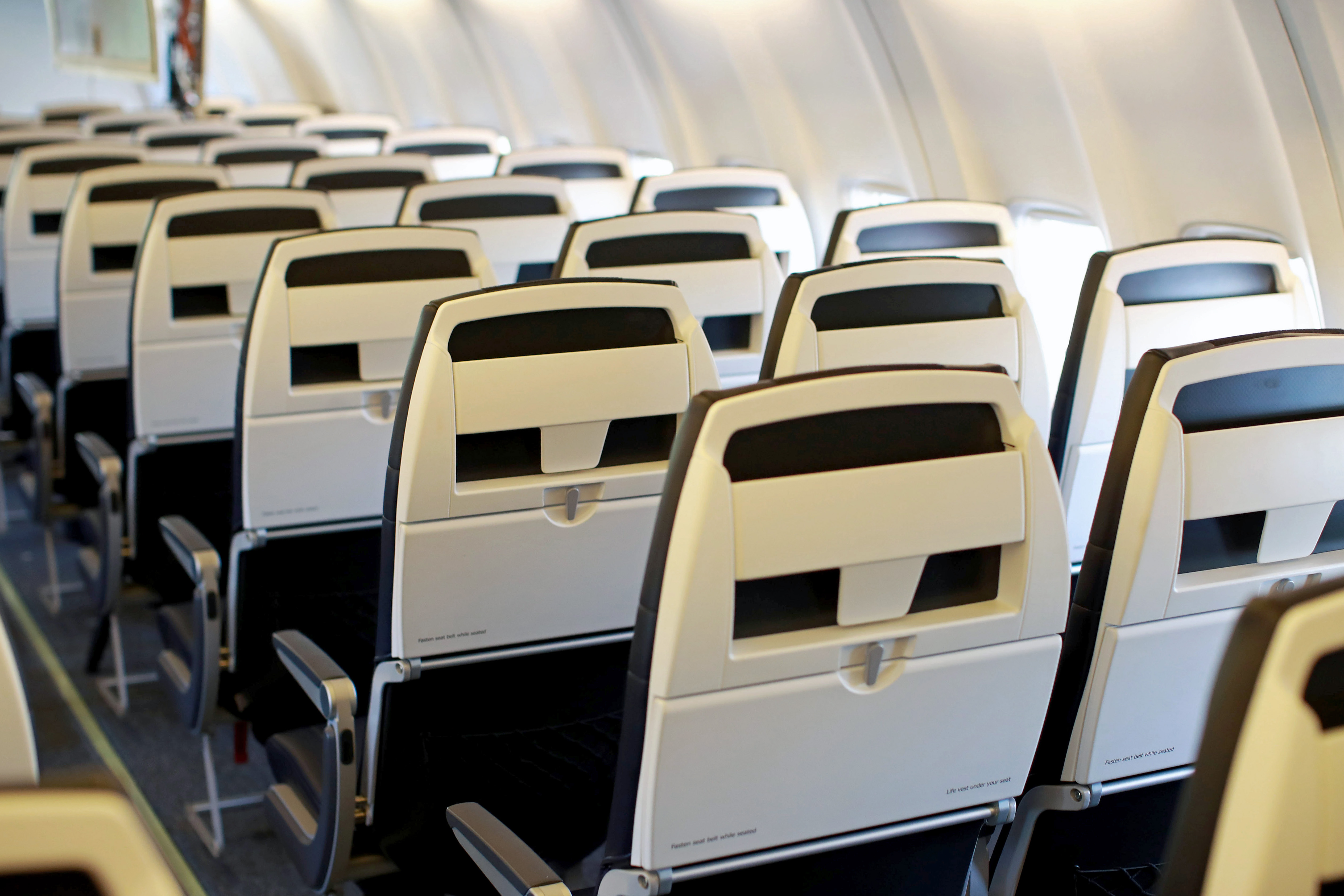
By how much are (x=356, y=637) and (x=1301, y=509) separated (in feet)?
7.01

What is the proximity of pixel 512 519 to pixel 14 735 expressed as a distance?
1.11 meters

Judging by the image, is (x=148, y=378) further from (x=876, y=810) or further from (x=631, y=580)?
(x=876, y=810)

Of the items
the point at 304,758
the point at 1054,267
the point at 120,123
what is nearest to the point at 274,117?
the point at 120,123

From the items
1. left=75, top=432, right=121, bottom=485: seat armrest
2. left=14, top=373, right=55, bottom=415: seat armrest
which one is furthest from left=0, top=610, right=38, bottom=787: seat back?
left=14, top=373, right=55, bottom=415: seat armrest

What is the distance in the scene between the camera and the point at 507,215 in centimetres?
479

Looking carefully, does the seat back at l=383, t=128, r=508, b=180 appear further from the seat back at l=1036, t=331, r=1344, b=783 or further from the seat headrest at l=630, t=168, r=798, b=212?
the seat back at l=1036, t=331, r=1344, b=783

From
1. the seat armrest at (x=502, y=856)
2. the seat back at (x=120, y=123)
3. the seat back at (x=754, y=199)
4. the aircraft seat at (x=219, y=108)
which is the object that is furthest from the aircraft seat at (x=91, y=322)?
the aircraft seat at (x=219, y=108)

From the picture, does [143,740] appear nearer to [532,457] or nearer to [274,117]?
[532,457]

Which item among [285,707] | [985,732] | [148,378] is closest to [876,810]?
[985,732]

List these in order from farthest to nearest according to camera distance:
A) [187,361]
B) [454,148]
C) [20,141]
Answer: [454,148] → [20,141] → [187,361]

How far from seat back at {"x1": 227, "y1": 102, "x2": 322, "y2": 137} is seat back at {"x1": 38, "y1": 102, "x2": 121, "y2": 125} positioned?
1.26 metres

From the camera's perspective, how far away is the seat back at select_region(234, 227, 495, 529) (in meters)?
2.71

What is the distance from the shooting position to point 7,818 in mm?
677

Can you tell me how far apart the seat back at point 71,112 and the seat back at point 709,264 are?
10.8 m
